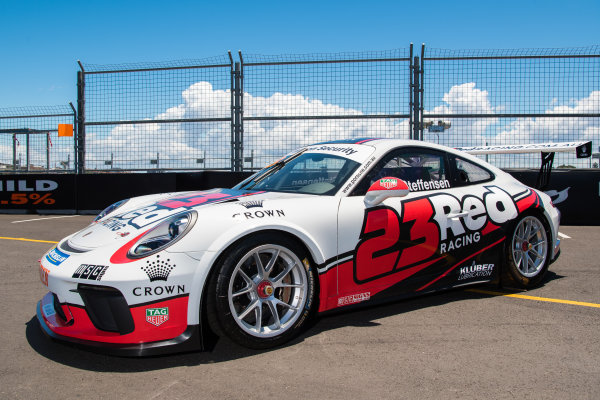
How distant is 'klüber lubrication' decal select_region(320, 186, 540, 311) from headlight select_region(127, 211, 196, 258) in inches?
35.0

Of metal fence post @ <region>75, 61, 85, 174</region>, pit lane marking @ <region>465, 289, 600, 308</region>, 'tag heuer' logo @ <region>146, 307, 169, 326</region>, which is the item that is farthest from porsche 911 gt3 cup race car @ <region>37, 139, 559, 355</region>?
metal fence post @ <region>75, 61, 85, 174</region>

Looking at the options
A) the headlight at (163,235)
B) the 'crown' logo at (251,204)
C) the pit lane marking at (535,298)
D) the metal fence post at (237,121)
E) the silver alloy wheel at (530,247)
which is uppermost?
the metal fence post at (237,121)

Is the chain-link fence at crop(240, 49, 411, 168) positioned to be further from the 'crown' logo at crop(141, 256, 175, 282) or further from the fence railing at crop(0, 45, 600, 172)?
the 'crown' logo at crop(141, 256, 175, 282)

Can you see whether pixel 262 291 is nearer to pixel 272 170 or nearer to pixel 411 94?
pixel 272 170

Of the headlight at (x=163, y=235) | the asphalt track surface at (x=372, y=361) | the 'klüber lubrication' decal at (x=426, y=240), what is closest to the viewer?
the asphalt track surface at (x=372, y=361)

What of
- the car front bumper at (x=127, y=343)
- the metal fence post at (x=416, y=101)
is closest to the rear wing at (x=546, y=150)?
the car front bumper at (x=127, y=343)

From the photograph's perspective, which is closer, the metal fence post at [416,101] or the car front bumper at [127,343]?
the car front bumper at [127,343]

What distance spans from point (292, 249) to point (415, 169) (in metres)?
1.33

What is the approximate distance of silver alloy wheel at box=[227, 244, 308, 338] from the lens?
2.73 metres

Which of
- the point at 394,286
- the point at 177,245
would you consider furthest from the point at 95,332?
the point at 394,286

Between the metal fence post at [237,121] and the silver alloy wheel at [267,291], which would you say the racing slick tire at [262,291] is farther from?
the metal fence post at [237,121]

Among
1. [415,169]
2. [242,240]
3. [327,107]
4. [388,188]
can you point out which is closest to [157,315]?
[242,240]

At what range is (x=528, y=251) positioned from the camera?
413 centimetres

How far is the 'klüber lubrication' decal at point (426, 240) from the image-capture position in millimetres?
3127
